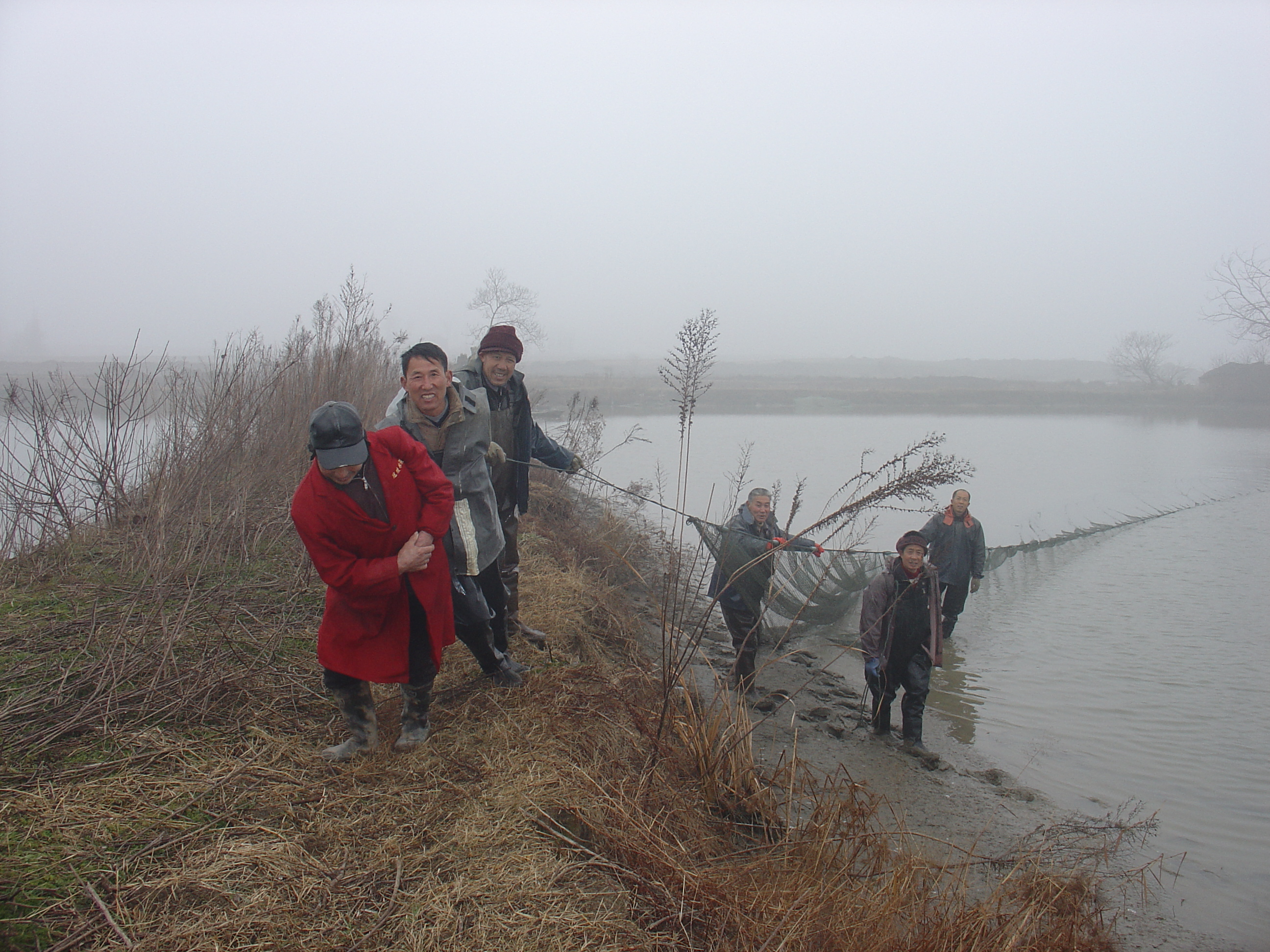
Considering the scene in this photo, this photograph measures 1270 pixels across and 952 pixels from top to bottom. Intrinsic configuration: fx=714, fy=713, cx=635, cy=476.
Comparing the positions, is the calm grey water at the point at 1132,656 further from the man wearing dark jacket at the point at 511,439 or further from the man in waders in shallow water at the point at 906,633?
the man wearing dark jacket at the point at 511,439

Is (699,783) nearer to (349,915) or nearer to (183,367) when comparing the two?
(349,915)

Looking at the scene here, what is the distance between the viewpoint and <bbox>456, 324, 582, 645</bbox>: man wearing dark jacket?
3947mm

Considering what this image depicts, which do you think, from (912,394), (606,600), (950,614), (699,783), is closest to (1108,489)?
(950,614)

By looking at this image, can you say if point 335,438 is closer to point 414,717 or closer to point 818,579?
point 414,717

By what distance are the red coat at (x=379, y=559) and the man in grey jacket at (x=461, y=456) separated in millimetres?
310

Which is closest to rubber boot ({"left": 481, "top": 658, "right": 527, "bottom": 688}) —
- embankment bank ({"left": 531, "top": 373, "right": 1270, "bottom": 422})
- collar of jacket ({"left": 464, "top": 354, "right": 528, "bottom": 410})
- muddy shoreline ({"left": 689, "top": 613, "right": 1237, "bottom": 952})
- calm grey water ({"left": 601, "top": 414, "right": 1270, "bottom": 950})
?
muddy shoreline ({"left": 689, "top": 613, "right": 1237, "bottom": 952})

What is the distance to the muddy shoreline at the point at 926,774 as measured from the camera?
3566mm

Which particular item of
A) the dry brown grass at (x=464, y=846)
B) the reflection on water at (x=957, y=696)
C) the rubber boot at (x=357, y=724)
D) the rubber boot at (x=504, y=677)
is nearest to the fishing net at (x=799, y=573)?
the reflection on water at (x=957, y=696)

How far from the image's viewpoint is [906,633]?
Answer: 5.00 m

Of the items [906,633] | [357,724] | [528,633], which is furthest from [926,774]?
[357,724]

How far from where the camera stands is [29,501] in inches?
195

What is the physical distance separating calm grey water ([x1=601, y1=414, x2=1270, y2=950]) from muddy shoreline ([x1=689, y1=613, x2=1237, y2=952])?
0.24 metres

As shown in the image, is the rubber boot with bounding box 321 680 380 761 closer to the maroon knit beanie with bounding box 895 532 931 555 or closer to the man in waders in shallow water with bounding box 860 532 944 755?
the man in waders in shallow water with bounding box 860 532 944 755

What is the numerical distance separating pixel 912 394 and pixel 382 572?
2012 inches
